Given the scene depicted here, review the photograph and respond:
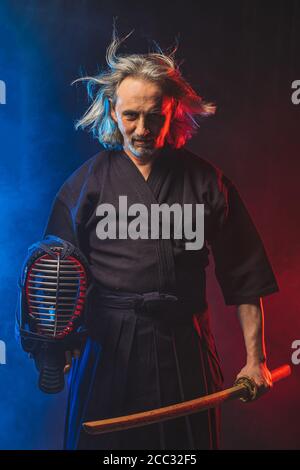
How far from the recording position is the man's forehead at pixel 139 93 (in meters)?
2.80

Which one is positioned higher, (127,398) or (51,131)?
(51,131)

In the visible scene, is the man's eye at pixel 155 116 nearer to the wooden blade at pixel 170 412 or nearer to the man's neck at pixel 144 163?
the man's neck at pixel 144 163

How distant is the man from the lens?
9.14 feet

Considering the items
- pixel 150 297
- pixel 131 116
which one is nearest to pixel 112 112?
pixel 131 116

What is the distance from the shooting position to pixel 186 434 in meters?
2.83

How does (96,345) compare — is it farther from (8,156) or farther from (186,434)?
(8,156)

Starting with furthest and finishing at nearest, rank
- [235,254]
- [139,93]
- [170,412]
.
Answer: [235,254], [139,93], [170,412]

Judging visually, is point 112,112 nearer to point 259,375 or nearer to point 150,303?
point 150,303

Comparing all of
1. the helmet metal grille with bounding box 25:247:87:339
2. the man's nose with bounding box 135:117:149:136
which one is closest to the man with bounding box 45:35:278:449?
the man's nose with bounding box 135:117:149:136

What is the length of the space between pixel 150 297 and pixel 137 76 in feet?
3.37

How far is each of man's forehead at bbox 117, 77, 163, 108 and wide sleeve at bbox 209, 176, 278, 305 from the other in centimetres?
51

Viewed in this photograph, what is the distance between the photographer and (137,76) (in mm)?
2830

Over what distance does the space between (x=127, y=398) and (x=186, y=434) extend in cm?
33
